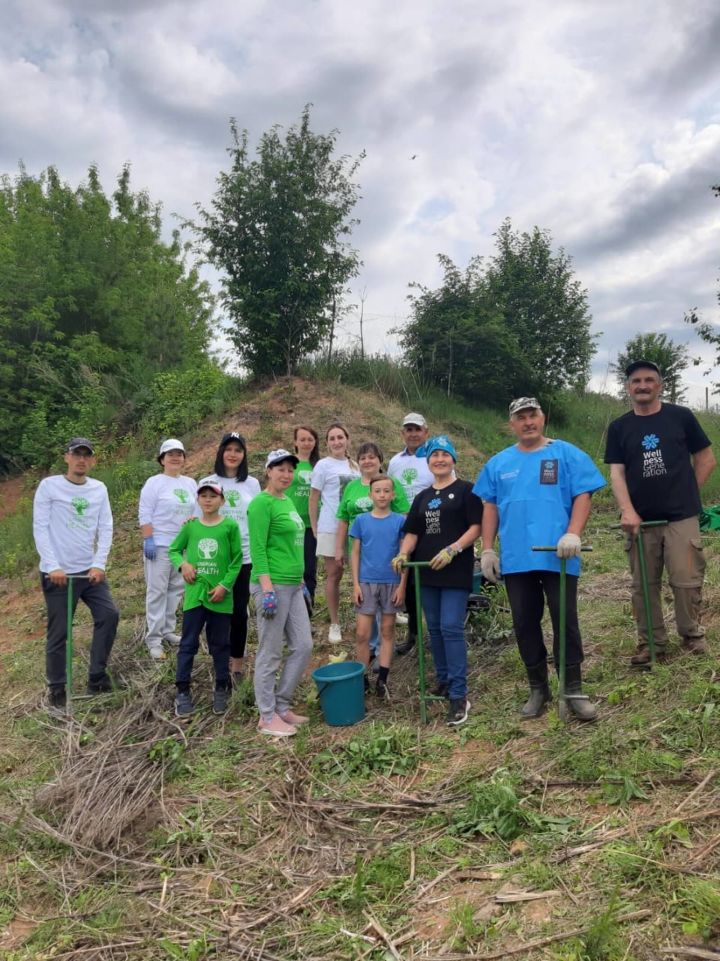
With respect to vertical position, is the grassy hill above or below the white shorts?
below

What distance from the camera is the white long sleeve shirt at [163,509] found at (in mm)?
5926

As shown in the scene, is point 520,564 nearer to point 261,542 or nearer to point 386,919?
point 261,542

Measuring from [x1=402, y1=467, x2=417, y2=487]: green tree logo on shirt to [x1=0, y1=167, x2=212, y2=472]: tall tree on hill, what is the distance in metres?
10.2

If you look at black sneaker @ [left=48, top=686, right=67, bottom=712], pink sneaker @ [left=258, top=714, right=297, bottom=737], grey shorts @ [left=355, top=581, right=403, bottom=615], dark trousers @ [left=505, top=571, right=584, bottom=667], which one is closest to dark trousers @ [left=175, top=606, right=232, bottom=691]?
pink sneaker @ [left=258, top=714, right=297, bottom=737]

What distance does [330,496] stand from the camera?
582 centimetres

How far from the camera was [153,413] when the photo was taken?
45.0 ft

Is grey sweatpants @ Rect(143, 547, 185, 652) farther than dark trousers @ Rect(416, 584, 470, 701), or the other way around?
grey sweatpants @ Rect(143, 547, 185, 652)

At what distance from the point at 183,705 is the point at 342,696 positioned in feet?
3.88

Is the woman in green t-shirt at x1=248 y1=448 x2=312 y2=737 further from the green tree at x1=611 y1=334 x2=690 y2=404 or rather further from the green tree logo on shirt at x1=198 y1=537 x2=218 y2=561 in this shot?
the green tree at x1=611 y1=334 x2=690 y2=404

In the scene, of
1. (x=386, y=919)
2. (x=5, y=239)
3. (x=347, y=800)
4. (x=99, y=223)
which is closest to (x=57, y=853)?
(x=347, y=800)

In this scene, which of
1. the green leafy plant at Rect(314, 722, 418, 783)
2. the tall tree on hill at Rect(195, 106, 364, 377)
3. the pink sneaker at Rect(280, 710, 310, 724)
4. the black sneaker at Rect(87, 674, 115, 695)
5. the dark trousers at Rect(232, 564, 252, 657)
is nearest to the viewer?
the green leafy plant at Rect(314, 722, 418, 783)

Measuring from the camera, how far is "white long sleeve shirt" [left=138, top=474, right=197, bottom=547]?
5.93 meters

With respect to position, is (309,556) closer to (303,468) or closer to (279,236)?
(303,468)

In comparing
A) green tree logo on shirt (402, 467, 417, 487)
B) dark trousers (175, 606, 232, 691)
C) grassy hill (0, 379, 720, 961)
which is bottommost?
grassy hill (0, 379, 720, 961)
